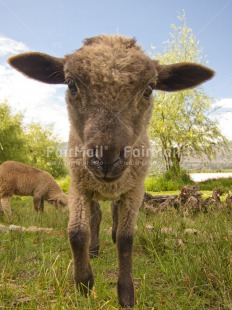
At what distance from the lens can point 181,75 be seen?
14.3 ft

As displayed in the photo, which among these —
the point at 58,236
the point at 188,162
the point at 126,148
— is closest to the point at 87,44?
the point at 126,148

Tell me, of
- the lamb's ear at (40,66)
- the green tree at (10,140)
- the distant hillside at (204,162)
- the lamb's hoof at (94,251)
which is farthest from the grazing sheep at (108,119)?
the distant hillside at (204,162)

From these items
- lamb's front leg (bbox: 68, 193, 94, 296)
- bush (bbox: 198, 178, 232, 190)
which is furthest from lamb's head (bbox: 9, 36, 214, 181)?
bush (bbox: 198, 178, 232, 190)

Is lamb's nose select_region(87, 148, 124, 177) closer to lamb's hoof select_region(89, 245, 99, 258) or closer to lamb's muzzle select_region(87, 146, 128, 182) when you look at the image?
lamb's muzzle select_region(87, 146, 128, 182)

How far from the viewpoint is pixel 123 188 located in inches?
157

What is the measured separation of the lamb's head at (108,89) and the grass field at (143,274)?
1179 mm

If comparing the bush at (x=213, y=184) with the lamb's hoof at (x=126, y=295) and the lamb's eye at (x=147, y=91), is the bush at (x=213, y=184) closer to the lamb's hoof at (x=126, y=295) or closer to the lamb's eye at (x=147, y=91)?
the lamb's eye at (x=147, y=91)

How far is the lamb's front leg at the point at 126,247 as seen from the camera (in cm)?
338

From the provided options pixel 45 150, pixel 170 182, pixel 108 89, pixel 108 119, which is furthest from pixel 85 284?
pixel 45 150

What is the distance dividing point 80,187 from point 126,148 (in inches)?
44.7

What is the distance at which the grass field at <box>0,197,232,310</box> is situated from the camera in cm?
306

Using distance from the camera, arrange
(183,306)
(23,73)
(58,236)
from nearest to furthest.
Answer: (183,306), (23,73), (58,236)

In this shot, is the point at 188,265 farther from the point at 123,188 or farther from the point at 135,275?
the point at 123,188

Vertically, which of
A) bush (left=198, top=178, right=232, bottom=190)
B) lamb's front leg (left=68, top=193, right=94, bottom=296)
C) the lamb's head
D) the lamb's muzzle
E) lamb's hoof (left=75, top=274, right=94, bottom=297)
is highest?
the lamb's head
